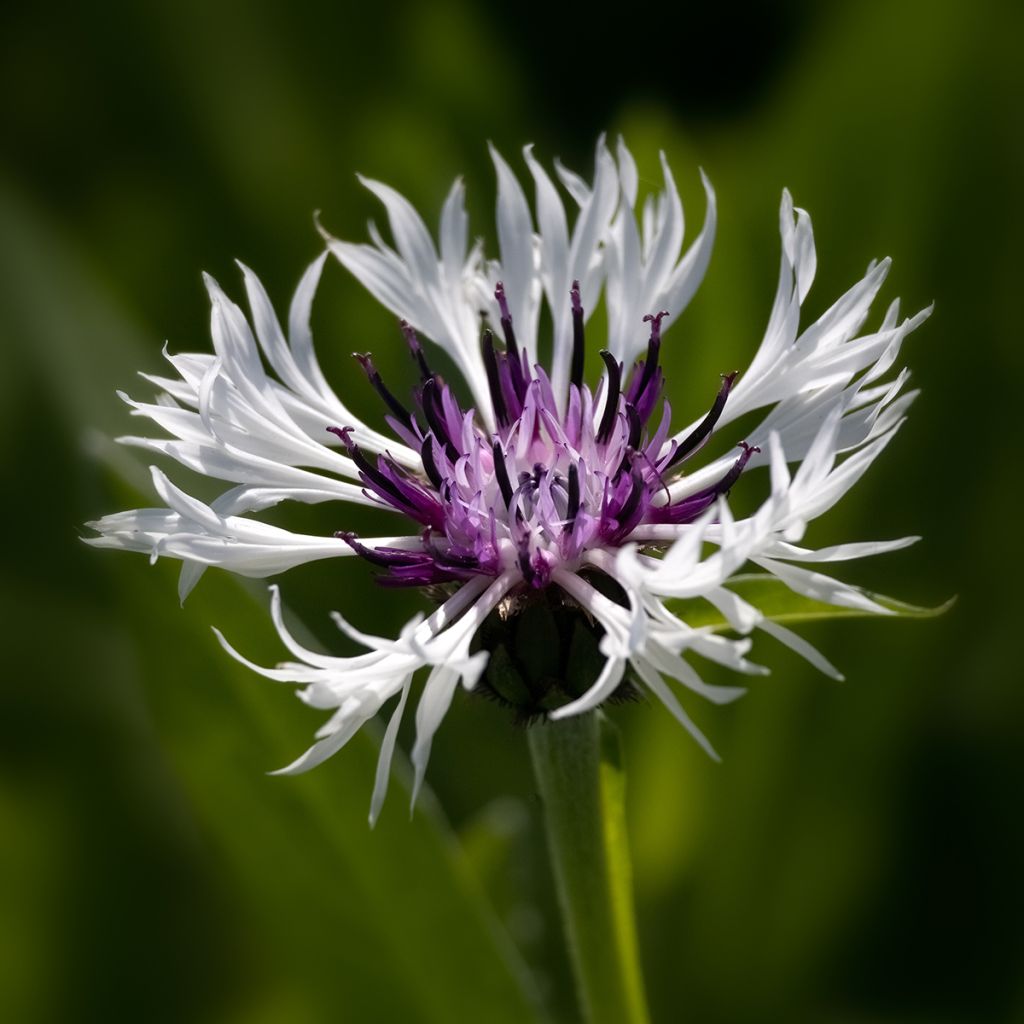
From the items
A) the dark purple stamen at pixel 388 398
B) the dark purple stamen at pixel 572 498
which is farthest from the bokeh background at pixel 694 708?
the dark purple stamen at pixel 572 498

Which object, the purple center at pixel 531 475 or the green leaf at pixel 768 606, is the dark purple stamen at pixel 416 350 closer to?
the purple center at pixel 531 475

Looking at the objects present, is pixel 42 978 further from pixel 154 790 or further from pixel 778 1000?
pixel 778 1000

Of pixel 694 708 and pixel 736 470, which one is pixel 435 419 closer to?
pixel 736 470

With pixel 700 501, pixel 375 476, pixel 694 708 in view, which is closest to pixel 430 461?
pixel 375 476

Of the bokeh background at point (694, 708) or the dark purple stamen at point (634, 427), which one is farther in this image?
the bokeh background at point (694, 708)

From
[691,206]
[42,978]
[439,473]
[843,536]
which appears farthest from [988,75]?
[42,978]

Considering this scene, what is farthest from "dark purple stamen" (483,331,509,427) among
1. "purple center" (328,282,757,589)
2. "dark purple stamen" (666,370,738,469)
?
"dark purple stamen" (666,370,738,469)

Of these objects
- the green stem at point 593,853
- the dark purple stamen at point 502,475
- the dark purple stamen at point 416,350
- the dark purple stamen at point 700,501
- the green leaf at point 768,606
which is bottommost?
the green stem at point 593,853
